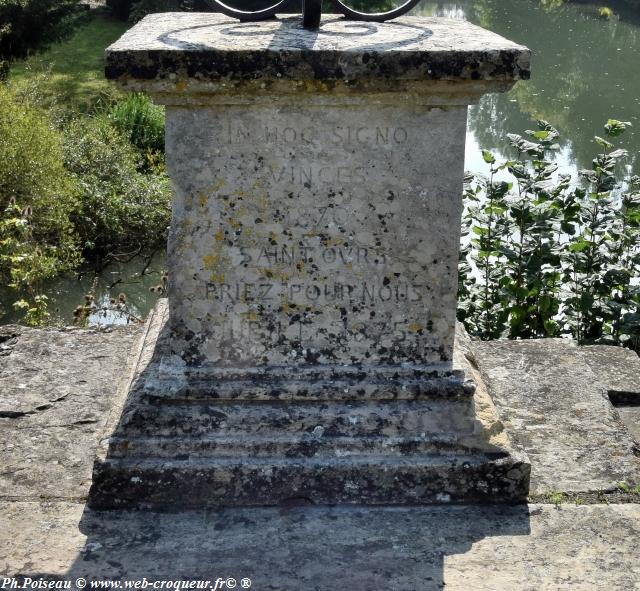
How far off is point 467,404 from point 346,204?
71cm

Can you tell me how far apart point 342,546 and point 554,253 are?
231cm

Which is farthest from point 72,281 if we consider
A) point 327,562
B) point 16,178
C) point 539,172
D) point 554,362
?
point 327,562

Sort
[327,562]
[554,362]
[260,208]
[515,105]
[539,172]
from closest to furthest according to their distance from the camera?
[327,562]
[260,208]
[554,362]
[539,172]
[515,105]

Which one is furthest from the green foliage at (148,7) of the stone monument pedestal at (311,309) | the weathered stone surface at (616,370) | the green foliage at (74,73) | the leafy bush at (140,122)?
the stone monument pedestal at (311,309)

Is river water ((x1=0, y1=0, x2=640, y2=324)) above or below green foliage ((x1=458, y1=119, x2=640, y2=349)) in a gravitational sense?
below

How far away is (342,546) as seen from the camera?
2.59 meters

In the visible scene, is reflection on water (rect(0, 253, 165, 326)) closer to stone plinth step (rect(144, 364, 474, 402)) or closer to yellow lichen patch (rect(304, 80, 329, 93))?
stone plinth step (rect(144, 364, 474, 402))

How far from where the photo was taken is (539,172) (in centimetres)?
454

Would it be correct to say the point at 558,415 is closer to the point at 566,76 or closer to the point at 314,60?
the point at 314,60

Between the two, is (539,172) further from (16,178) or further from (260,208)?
(16,178)

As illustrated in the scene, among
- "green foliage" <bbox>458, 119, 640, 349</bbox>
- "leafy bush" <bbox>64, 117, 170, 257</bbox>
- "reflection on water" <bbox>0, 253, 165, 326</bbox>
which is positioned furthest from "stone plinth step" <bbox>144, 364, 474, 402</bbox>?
"leafy bush" <bbox>64, 117, 170, 257</bbox>

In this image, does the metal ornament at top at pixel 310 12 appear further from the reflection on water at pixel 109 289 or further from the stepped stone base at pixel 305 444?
the reflection on water at pixel 109 289

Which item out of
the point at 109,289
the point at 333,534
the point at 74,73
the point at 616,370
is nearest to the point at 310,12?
the point at 333,534

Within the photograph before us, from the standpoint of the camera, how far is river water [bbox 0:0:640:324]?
8445mm
